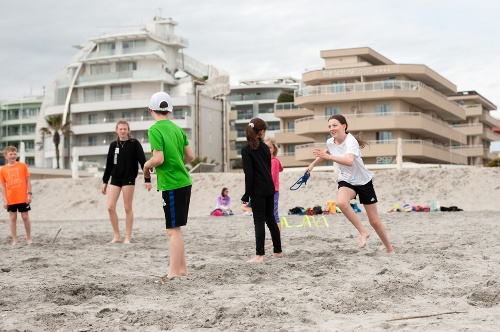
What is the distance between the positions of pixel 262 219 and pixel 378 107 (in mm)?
47808

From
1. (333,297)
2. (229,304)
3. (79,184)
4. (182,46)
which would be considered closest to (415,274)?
(333,297)

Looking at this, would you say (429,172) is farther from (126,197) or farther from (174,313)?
(174,313)

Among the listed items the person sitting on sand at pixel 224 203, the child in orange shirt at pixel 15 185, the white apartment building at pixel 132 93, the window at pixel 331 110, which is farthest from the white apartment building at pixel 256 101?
the child in orange shirt at pixel 15 185

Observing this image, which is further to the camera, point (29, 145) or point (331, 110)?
point (29, 145)

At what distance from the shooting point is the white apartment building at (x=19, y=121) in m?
92.9

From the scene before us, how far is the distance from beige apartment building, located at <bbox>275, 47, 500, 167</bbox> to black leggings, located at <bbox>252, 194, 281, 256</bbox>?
43.5 metres

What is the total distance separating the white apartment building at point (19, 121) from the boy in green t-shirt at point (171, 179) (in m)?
88.0

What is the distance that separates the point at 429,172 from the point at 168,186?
23458mm

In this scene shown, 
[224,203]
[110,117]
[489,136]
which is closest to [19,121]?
[110,117]

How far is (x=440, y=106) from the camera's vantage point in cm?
5938

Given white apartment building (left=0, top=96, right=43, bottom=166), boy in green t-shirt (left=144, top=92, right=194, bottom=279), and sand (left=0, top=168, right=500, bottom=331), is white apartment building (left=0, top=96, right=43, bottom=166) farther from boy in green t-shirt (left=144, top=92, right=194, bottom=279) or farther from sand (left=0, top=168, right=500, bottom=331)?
boy in green t-shirt (left=144, top=92, right=194, bottom=279)

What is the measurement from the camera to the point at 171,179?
7098 mm

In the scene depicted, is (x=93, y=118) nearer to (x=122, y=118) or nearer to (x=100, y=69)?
(x=122, y=118)

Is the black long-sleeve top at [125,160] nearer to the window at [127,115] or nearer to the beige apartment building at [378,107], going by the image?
the beige apartment building at [378,107]
